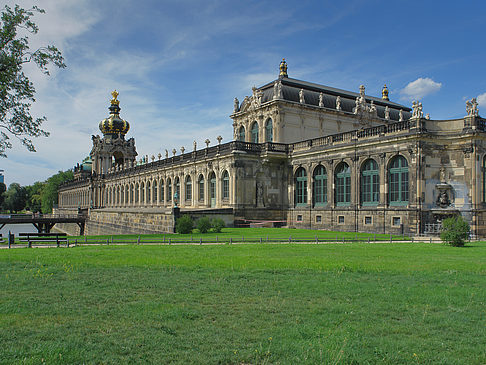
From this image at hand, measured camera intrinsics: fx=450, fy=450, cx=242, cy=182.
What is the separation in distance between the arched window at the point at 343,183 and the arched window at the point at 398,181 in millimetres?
5042

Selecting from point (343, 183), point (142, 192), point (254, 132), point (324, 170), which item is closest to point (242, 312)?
point (343, 183)

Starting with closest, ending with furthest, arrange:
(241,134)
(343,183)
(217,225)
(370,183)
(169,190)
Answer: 1. (217,225)
2. (370,183)
3. (343,183)
4. (241,134)
5. (169,190)

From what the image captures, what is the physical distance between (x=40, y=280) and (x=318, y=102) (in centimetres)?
4997

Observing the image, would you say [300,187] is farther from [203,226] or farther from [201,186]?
[201,186]

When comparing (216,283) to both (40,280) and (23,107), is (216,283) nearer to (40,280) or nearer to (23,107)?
(40,280)

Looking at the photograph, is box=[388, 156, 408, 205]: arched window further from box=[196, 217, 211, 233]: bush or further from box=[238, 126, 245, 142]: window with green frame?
box=[238, 126, 245, 142]: window with green frame

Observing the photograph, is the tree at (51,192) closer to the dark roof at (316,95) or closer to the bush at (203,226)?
the dark roof at (316,95)

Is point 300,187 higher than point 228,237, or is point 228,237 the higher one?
point 300,187

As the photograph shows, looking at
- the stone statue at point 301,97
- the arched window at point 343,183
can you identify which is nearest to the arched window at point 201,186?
the stone statue at point 301,97

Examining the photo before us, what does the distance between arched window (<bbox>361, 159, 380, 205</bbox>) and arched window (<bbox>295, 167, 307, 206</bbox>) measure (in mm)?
8836

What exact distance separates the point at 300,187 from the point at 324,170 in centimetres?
461

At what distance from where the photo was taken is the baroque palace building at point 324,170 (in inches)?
1411

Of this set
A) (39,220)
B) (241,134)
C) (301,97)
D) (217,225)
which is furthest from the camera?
(39,220)

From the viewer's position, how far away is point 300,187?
5012cm
